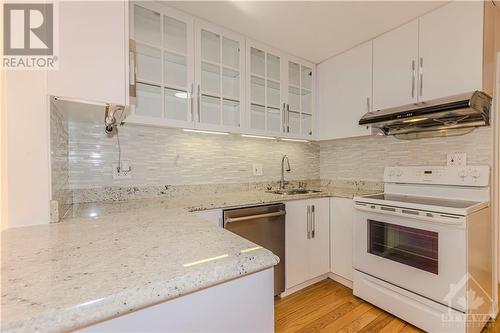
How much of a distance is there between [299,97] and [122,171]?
1.84 metres

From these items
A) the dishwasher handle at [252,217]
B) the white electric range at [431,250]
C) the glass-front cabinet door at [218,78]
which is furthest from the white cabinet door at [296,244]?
the glass-front cabinet door at [218,78]

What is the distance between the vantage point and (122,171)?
1.75 metres

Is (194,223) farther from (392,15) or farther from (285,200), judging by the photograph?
(392,15)

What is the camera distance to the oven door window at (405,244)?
154 cm

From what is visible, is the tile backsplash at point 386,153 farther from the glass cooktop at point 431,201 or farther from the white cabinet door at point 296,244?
the white cabinet door at point 296,244

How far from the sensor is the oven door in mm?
1435

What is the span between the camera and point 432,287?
1.52 m

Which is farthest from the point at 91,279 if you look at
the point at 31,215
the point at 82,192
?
the point at 82,192

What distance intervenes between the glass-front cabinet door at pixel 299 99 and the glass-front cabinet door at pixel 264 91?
0.37 feet

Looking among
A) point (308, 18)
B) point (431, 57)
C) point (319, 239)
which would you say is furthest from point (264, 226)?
point (431, 57)

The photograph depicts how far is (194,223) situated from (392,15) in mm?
2097

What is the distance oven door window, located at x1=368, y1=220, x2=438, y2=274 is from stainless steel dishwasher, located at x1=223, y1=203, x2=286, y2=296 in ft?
2.32

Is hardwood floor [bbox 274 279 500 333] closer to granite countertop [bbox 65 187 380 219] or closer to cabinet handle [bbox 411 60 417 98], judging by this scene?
granite countertop [bbox 65 187 380 219]

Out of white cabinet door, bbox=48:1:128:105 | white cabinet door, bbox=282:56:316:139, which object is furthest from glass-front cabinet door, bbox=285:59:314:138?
white cabinet door, bbox=48:1:128:105
